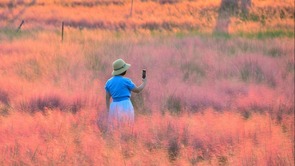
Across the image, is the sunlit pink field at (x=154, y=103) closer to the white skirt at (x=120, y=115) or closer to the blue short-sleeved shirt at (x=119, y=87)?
the white skirt at (x=120, y=115)

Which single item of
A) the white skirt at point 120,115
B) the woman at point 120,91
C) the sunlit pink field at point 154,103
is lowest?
the sunlit pink field at point 154,103

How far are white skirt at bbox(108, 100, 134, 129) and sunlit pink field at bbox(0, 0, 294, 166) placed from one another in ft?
0.47

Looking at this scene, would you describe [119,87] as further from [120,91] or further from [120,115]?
[120,115]

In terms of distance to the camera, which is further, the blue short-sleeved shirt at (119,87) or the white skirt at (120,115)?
the blue short-sleeved shirt at (119,87)

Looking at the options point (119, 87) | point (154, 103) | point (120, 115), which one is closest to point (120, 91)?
point (119, 87)

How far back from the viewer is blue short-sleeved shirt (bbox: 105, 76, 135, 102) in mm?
6695

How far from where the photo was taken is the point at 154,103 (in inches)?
323

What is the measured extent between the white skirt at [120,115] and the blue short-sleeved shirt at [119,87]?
0.08 metres

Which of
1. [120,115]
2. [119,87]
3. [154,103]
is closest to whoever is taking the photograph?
[120,115]

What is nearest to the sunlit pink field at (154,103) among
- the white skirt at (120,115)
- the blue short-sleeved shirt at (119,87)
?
the white skirt at (120,115)

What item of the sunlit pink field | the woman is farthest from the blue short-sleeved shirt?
the sunlit pink field

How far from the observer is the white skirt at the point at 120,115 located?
6051 millimetres

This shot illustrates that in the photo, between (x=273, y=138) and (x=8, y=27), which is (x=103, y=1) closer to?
(x=8, y=27)

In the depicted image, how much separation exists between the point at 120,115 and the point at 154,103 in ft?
6.25
